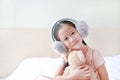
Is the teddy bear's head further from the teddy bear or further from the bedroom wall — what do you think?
the bedroom wall

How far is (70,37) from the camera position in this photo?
2.51 feet

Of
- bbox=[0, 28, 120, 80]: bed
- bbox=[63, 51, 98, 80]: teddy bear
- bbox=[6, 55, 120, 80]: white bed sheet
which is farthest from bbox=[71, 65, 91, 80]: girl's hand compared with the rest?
bbox=[0, 28, 120, 80]: bed

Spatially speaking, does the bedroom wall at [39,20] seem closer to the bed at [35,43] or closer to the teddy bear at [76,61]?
the bed at [35,43]

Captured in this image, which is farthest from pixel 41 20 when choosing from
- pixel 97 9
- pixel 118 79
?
pixel 118 79

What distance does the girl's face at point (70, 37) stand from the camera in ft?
2.50

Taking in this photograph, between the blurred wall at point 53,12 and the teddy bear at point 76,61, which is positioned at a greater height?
the blurred wall at point 53,12

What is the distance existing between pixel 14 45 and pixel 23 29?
14 centimetres

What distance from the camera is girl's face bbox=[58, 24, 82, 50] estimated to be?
30.0 inches

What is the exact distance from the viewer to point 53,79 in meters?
0.75

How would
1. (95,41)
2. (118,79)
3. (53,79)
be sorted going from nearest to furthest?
(53,79) → (118,79) → (95,41)

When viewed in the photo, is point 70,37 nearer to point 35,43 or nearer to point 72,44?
point 72,44

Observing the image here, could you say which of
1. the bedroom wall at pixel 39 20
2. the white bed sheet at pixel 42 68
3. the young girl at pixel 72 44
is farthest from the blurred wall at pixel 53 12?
the young girl at pixel 72 44

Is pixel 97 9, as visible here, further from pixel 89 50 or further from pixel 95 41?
pixel 89 50

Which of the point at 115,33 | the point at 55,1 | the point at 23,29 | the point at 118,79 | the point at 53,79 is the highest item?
the point at 55,1
